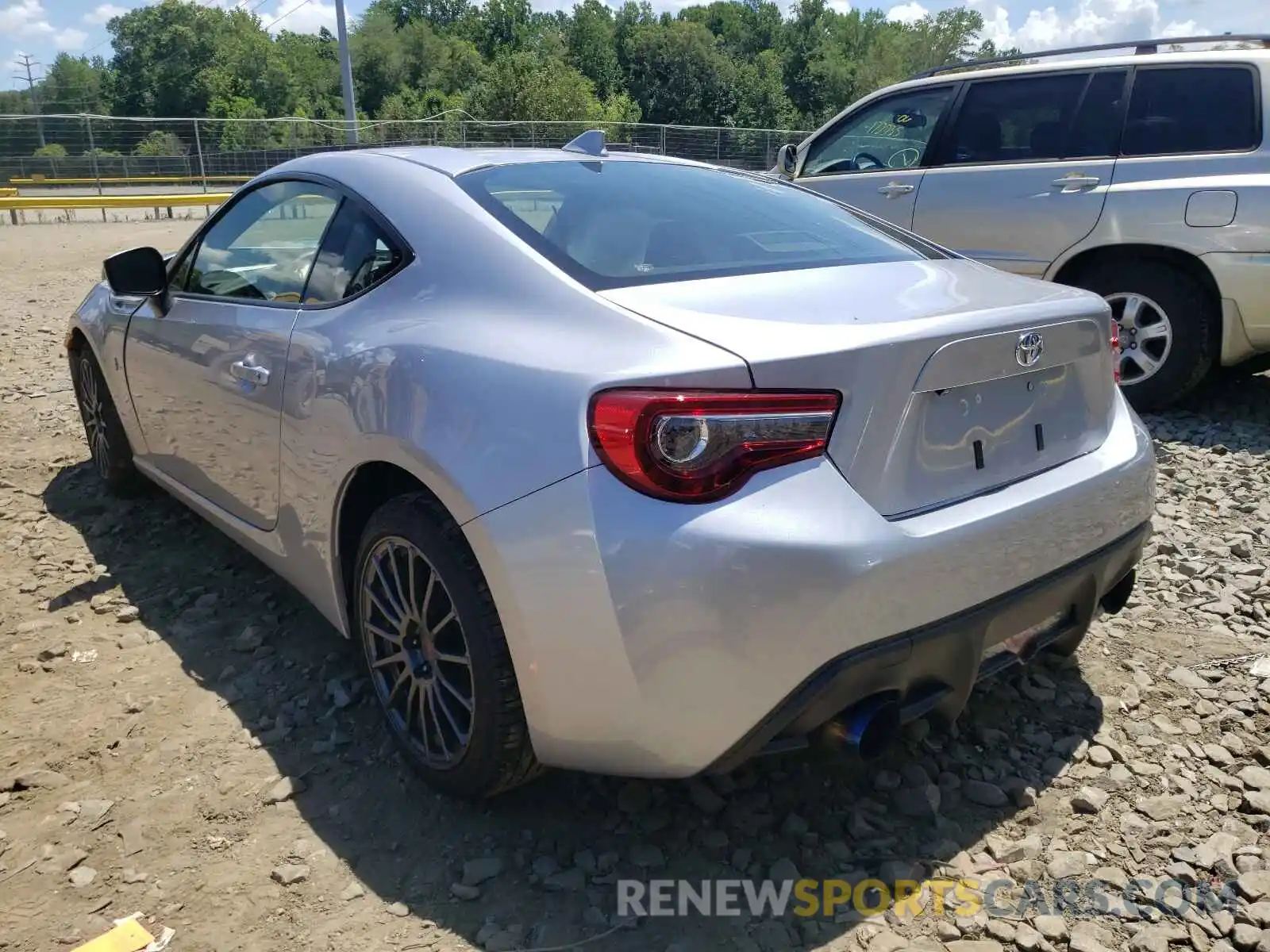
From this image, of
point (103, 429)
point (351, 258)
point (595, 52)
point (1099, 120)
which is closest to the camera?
point (351, 258)

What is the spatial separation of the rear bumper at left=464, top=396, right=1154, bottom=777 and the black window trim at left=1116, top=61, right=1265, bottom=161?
13.3ft

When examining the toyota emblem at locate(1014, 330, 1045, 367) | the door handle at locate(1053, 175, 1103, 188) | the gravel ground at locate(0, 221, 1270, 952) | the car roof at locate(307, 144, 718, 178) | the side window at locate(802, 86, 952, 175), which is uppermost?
the side window at locate(802, 86, 952, 175)

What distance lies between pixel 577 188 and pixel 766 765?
161 cm

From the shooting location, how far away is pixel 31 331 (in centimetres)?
837

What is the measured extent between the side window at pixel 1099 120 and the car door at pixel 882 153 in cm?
81

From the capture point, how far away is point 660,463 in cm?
187

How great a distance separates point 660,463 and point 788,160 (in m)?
5.41

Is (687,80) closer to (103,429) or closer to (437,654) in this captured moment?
(103,429)

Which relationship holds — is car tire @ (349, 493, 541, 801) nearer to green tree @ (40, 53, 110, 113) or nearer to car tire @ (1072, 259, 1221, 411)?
car tire @ (1072, 259, 1221, 411)

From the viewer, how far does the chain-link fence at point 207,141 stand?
26.6 meters

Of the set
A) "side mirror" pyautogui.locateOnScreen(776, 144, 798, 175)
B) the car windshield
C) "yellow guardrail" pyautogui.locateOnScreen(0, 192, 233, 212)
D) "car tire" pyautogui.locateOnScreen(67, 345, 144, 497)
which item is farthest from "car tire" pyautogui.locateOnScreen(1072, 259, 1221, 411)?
"yellow guardrail" pyautogui.locateOnScreen(0, 192, 233, 212)

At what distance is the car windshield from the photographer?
2.37 m

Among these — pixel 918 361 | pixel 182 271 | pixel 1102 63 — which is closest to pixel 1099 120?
pixel 1102 63

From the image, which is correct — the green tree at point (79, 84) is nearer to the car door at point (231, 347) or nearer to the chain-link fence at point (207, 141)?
the chain-link fence at point (207, 141)
